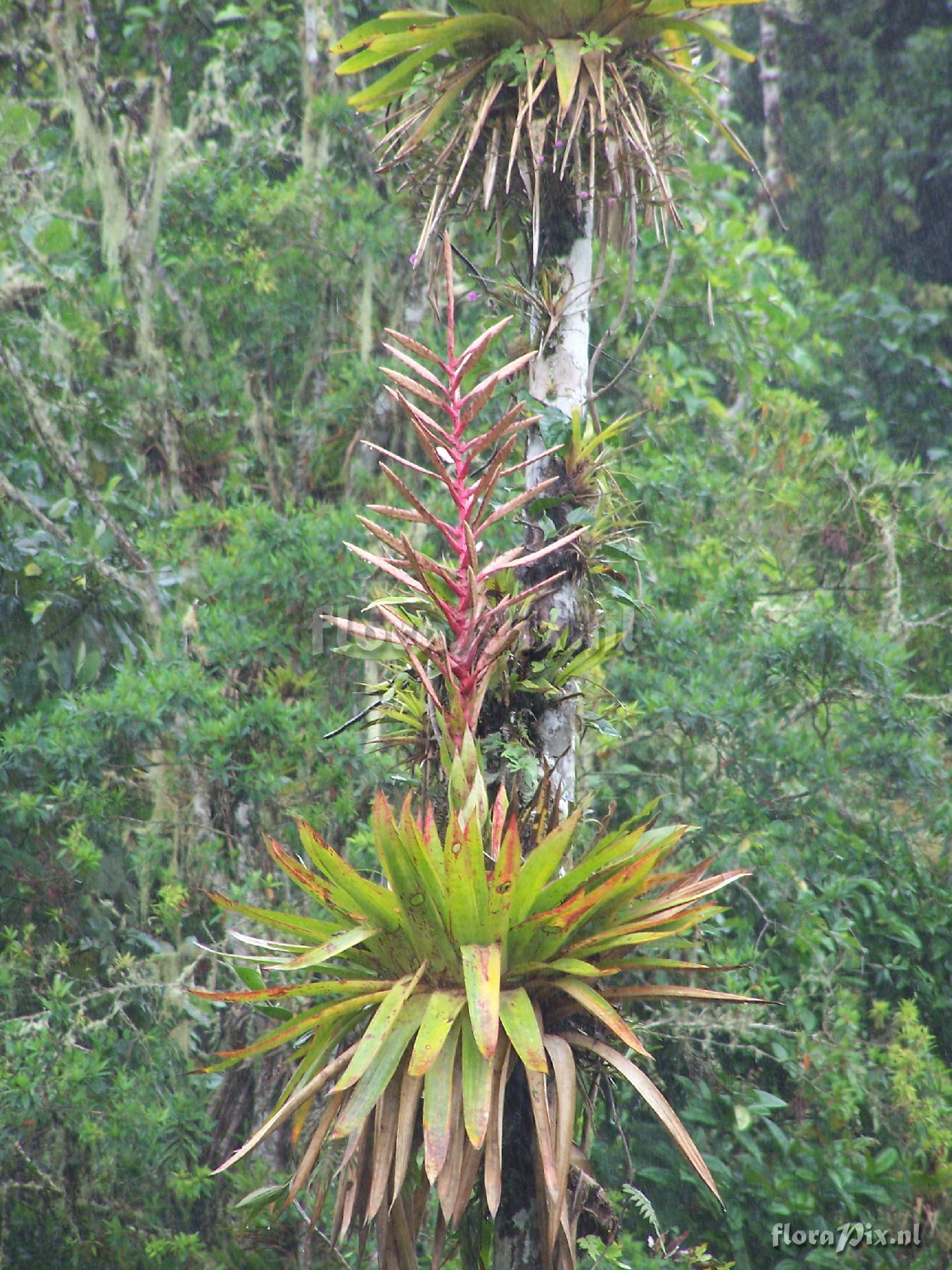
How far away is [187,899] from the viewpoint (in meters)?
5.42

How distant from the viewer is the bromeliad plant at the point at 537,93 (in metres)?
2.71

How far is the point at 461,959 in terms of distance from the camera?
2275 millimetres

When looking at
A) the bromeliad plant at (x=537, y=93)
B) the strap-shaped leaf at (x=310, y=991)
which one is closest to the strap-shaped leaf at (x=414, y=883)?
the strap-shaped leaf at (x=310, y=991)

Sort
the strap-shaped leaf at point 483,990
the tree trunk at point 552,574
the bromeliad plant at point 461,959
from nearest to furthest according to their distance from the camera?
the strap-shaped leaf at point 483,990
the bromeliad plant at point 461,959
the tree trunk at point 552,574

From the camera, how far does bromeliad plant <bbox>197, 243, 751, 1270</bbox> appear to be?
2148 mm

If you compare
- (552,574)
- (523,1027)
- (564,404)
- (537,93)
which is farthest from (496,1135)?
(537,93)

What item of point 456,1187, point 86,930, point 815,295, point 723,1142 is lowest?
point 723,1142

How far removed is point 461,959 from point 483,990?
181 mm

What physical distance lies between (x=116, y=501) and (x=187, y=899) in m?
1.90

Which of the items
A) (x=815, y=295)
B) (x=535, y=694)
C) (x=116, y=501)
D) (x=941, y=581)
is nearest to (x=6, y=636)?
(x=116, y=501)

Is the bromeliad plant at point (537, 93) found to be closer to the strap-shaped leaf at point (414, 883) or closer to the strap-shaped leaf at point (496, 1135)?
the strap-shaped leaf at point (414, 883)

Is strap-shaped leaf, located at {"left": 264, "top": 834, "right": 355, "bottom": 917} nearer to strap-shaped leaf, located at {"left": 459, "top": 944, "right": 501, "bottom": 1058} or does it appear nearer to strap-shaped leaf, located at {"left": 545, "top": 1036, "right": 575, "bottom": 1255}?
strap-shaped leaf, located at {"left": 459, "top": 944, "right": 501, "bottom": 1058}

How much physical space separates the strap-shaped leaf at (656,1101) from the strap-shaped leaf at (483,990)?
0.97 ft

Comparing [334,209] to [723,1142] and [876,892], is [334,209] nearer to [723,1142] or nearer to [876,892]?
[876,892]
